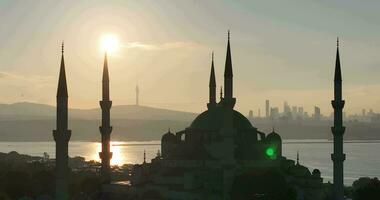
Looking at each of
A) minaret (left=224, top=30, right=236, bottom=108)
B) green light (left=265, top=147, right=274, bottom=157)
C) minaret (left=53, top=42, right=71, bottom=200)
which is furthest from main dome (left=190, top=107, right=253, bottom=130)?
minaret (left=53, top=42, right=71, bottom=200)

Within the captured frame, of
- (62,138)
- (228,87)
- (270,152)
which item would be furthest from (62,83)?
(270,152)

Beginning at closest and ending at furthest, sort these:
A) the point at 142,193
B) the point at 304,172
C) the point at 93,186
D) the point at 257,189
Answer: the point at 257,189
the point at 142,193
the point at 304,172
the point at 93,186

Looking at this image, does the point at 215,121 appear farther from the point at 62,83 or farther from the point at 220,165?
the point at 62,83

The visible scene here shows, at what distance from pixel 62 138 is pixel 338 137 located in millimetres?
19132

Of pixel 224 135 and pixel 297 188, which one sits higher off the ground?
pixel 224 135

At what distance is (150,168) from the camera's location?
160 feet

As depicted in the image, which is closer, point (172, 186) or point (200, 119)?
point (172, 186)

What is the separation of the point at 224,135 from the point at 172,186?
195 inches

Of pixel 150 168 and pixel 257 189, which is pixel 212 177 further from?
pixel 150 168

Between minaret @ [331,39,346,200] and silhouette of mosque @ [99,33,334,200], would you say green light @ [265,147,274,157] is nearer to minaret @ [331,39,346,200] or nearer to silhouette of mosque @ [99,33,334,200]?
silhouette of mosque @ [99,33,334,200]

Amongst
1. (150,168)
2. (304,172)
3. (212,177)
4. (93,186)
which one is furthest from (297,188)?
(93,186)

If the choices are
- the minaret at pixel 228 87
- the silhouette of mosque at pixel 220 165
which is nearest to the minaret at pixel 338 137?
the silhouette of mosque at pixel 220 165

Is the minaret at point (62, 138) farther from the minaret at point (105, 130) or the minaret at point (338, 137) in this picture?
the minaret at point (338, 137)

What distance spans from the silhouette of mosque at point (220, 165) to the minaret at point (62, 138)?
57 mm
